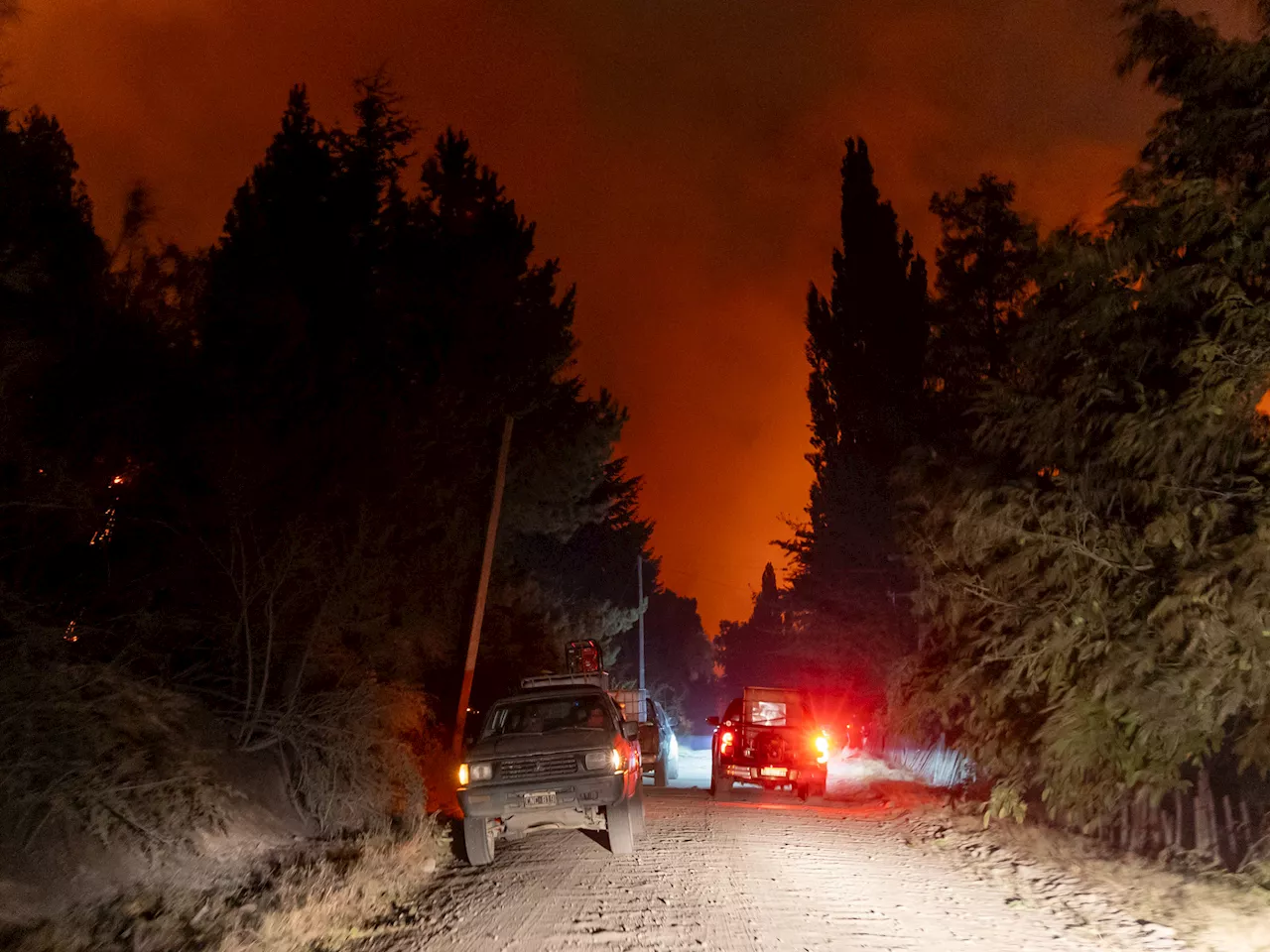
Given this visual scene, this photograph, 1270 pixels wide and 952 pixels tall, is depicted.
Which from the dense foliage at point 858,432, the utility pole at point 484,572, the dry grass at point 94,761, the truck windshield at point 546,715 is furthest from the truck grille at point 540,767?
the dense foliage at point 858,432

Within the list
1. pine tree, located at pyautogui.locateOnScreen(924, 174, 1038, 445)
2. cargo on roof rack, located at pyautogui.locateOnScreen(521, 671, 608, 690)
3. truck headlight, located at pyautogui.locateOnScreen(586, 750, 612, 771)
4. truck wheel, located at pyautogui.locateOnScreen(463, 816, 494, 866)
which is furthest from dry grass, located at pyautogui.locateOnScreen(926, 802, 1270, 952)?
pine tree, located at pyautogui.locateOnScreen(924, 174, 1038, 445)

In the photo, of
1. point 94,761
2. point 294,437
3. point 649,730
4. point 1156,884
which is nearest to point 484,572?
point 649,730

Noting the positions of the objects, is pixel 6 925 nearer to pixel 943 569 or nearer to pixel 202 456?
pixel 202 456

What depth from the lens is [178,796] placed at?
10.4 meters

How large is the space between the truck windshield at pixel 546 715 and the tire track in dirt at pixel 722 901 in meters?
1.39

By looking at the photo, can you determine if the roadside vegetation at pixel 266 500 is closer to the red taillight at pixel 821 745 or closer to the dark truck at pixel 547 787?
the dark truck at pixel 547 787

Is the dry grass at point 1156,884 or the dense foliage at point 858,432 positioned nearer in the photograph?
the dry grass at point 1156,884

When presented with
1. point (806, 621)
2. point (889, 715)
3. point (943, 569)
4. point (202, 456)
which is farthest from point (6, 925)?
point (806, 621)

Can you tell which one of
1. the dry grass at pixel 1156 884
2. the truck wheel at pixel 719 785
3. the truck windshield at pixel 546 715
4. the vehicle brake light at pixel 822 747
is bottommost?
the truck wheel at pixel 719 785

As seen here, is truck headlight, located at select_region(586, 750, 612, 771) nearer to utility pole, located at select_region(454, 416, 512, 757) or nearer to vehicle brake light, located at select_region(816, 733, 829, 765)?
vehicle brake light, located at select_region(816, 733, 829, 765)

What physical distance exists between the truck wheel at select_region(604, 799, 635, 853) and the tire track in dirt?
0.16 meters

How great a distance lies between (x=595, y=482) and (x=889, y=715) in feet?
55.9

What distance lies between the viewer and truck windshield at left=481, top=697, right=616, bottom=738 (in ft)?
40.1

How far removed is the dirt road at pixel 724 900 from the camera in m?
7.38
